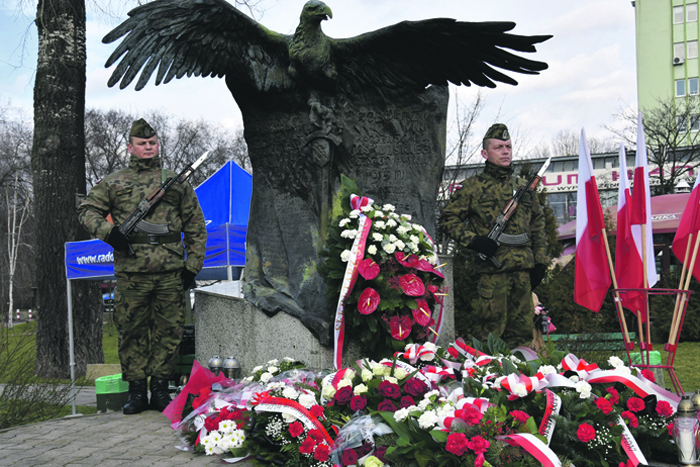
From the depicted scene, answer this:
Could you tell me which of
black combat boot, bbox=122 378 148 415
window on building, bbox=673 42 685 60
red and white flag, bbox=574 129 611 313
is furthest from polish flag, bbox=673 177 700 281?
window on building, bbox=673 42 685 60

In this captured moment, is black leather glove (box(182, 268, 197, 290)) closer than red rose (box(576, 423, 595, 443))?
No

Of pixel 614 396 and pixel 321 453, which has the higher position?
pixel 614 396

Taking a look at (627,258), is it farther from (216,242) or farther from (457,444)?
(216,242)

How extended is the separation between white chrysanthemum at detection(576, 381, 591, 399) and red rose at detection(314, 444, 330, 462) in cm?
141

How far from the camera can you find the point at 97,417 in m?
5.03

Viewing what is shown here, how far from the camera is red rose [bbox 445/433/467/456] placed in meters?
2.86

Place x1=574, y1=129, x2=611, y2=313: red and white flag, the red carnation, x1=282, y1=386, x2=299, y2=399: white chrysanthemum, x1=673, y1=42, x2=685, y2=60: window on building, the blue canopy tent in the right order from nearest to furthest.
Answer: the red carnation, x1=282, y1=386, x2=299, y2=399: white chrysanthemum, x1=574, y1=129, x2=611, y2=313: red and white flag, the blue canopy tent, x1=673, y1=42, x2=685, y2=60: window on building

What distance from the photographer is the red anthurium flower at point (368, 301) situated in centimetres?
454

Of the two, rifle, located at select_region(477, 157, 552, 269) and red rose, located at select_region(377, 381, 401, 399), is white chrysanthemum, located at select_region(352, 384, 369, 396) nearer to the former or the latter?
red rose, located at select_region(377, 381, 401, 399)

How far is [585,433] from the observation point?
10.3 feet

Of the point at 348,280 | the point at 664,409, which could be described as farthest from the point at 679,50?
the point at 664,409

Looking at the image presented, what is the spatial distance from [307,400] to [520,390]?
127 centimetres

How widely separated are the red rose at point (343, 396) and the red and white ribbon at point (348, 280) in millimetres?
962

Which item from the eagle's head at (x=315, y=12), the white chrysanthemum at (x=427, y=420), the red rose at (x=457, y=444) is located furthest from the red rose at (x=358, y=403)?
the eagle's head at (x=315, y=12)
